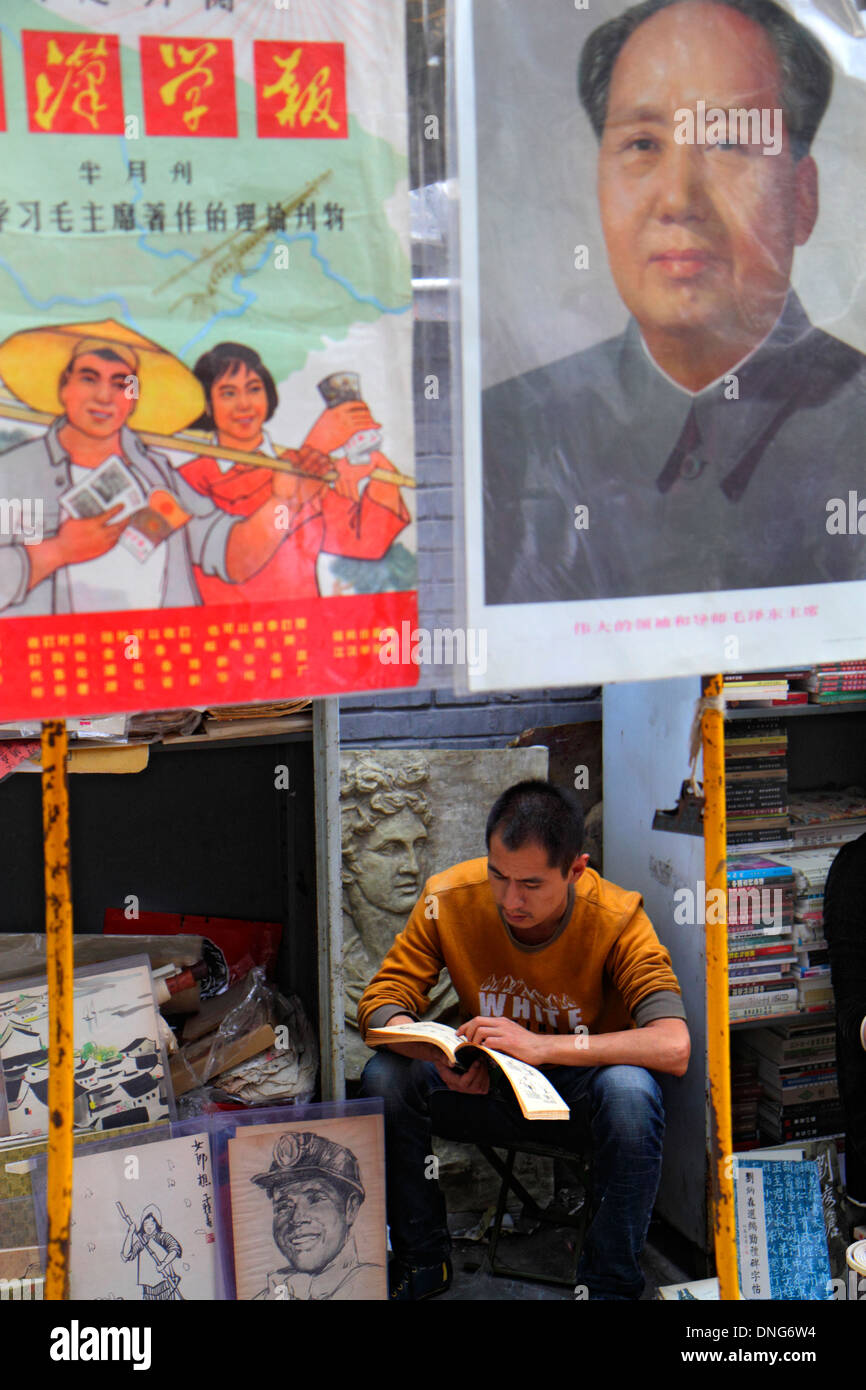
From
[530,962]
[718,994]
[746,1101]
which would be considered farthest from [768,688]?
[718,994]

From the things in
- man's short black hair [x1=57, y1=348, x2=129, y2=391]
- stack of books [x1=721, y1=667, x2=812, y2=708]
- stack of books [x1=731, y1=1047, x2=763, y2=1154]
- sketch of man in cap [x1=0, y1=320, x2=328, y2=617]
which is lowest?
stack of books [x1=731, y1=1047, x2=763, y2=1154]

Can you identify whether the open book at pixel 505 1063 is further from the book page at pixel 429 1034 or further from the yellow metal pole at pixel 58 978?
the yellow metal pole at pixel 58 978

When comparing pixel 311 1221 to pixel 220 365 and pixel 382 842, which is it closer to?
pixel 382 842

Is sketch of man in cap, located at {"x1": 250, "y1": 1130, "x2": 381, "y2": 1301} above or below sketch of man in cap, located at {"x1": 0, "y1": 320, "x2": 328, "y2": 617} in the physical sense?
below

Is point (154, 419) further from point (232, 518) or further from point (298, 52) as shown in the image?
point (298, 52)

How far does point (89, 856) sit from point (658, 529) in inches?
68.3

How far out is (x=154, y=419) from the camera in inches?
48.1

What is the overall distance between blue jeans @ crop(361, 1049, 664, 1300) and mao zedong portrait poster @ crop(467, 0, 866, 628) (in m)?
1.31

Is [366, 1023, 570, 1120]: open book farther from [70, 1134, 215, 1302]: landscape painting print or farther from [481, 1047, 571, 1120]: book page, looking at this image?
[70, 1134, 215, 1302]: landscape painting print

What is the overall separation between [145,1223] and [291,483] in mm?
1610

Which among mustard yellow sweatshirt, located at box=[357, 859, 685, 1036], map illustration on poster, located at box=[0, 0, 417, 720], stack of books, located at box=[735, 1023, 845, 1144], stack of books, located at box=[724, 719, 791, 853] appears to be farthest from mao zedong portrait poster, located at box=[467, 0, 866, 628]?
stack of books, located at box=[735, 1023, 845, 1144]

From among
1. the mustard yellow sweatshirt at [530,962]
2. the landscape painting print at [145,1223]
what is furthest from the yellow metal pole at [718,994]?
the landscape painting print at [145,1223]

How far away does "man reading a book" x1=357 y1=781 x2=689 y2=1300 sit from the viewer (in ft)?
7.54

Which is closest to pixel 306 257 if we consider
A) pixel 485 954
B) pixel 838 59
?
pixel 838 59
